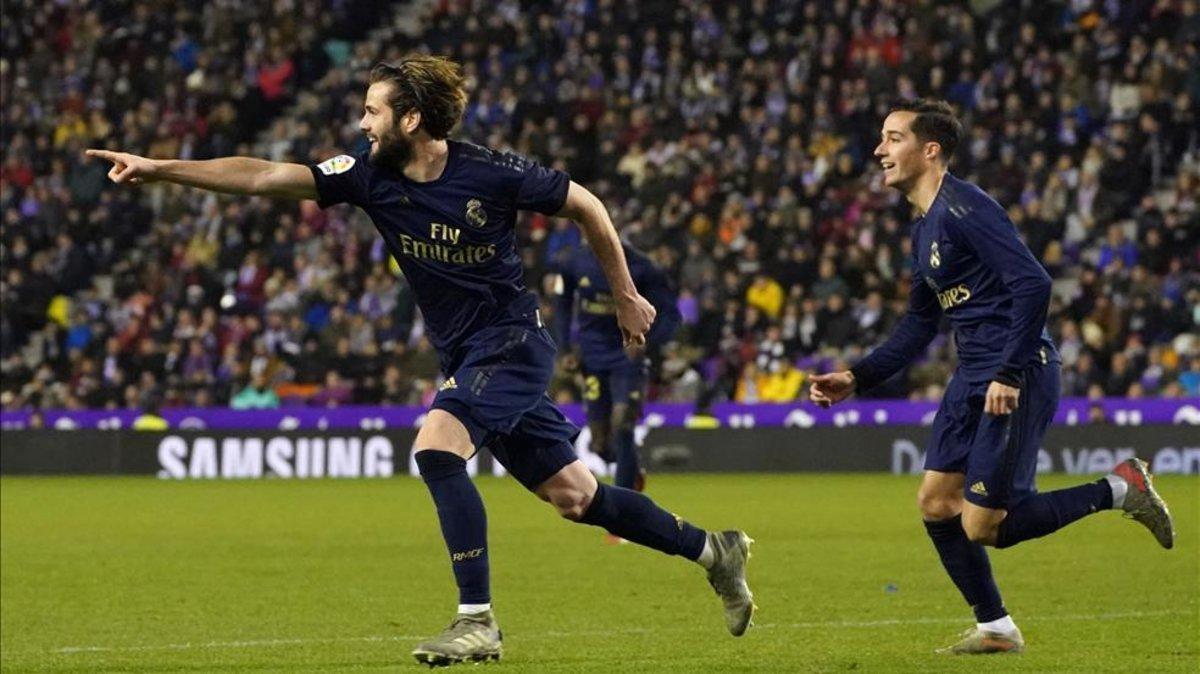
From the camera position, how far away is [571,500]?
29.1ft

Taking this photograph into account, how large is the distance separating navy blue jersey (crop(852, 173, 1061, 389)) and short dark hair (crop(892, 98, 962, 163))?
0.16 m

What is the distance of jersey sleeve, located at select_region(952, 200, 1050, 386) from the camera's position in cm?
856

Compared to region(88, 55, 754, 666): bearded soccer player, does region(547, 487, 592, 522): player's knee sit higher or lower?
lower

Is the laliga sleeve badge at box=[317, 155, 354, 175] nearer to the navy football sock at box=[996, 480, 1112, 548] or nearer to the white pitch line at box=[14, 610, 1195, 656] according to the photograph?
the white pitch line at box=[14, 610, 1195, 656]

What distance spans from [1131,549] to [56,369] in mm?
21036

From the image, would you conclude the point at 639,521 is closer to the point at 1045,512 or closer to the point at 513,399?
the point at 513,399

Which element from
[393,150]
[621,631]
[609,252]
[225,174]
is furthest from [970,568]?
[225,174]

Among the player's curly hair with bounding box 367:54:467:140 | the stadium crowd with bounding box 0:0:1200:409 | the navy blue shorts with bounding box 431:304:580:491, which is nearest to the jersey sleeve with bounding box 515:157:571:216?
the player's curly hair with bounding box 367:54:467:140

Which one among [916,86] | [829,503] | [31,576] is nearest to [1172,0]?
[916,86]

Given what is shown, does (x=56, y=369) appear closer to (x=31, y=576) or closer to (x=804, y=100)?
(x=804, y=100)

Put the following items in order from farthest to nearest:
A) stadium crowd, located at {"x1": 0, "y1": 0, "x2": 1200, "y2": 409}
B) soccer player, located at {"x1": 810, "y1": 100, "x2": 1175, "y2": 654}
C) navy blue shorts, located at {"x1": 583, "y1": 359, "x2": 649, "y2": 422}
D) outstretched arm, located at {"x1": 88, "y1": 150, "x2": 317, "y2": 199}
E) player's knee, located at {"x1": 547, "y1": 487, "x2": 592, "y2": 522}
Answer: stadium crowd, located at {"x1": 0, "y1": 0, "x2": 1200, "y2": 409}, navy blue shorts, located at {"x1": 583, "y1": 359, "x2": 649, "y2": 422}, player's knee, located at {"x1": 547, "y1": 487, "x2": 592, "y2": 522}, soccer player, located at {"x1": 810, "y1": 100, "x2": 1175, "y2": 654}, outstretched arm, located at {"x1": 88, "y1": 150, "x2": 317, "y2": 199}

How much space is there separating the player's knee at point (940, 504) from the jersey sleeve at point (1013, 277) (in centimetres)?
78

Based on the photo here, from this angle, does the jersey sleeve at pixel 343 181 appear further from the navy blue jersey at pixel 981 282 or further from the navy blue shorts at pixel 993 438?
the navy blue shorts at pixel 993 438

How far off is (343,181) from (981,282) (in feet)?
8.78
